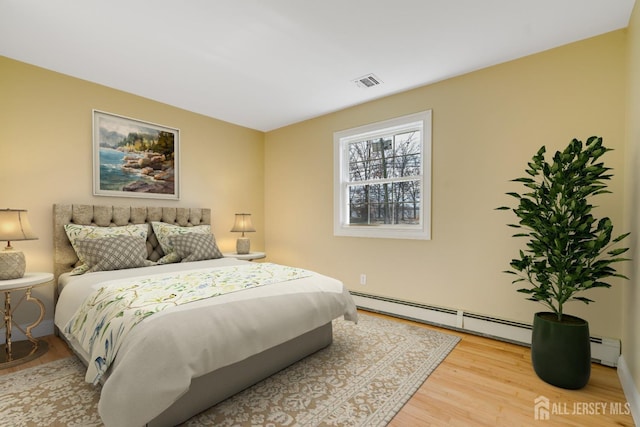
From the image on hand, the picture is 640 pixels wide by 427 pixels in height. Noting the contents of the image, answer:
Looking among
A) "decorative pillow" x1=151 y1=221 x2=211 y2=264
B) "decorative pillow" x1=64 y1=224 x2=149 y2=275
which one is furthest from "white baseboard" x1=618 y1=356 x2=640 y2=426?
"decorative pillow" x1=64 y1=224 x2=149 y2=275

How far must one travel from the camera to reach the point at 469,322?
2934 mm

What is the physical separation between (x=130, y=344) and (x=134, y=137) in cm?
278

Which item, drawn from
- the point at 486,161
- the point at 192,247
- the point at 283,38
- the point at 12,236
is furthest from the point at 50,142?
the point at 486,161

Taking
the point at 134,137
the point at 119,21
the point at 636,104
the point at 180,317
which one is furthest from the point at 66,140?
the point at 636,104

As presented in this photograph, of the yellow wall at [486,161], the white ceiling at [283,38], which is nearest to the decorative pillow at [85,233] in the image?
the white ceiling at [283,38]

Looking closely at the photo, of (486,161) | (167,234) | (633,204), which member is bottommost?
(167,234)

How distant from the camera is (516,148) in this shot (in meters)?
2.68

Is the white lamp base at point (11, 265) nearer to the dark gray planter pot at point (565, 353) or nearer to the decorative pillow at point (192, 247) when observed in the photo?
the decorative pillow at point (192, 247)

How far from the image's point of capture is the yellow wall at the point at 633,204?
1829mm

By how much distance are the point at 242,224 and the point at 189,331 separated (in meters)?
2.76

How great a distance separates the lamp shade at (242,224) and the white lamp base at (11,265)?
219cm

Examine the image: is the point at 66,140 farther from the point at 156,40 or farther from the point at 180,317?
the point at 180,317

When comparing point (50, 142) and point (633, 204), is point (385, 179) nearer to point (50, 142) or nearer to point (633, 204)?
point (633, 204)

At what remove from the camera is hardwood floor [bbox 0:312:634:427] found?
5.56ft
